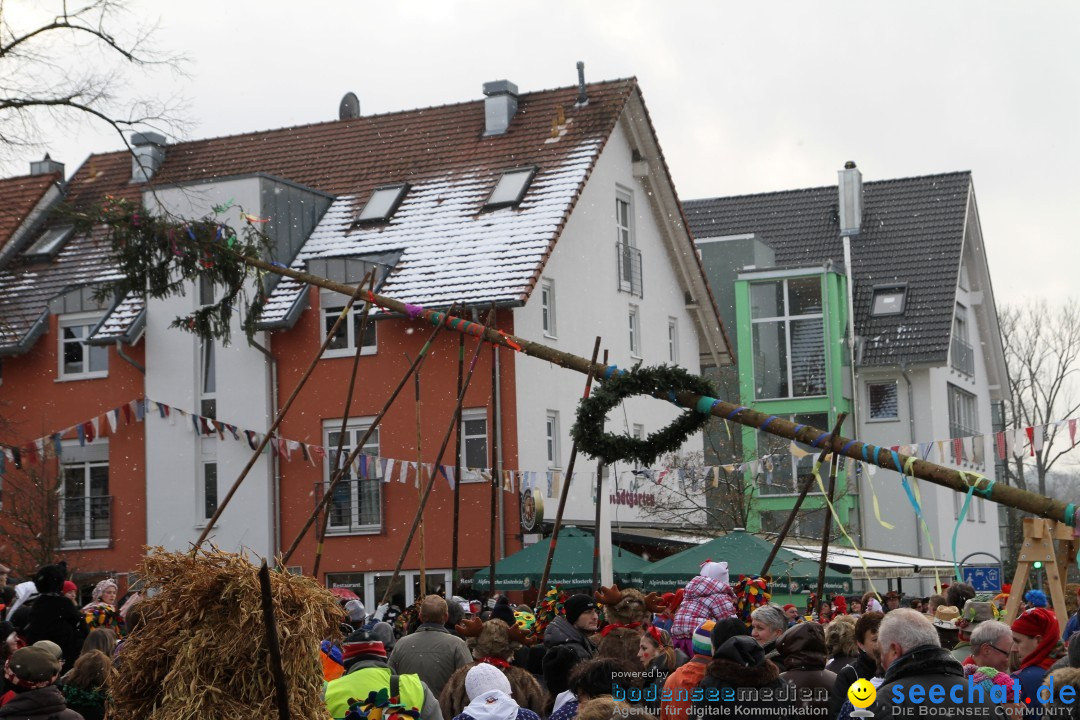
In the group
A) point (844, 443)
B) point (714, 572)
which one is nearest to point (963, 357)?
point (844, 443)

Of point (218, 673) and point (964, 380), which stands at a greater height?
point (964, 380)

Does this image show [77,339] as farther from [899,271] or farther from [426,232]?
[899,271]

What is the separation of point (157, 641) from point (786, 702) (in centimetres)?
268

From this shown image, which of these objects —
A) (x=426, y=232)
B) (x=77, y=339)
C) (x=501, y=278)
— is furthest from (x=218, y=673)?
(x=77, y=339)

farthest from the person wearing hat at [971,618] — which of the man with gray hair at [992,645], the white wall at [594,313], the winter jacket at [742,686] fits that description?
the white wall at [594,313]

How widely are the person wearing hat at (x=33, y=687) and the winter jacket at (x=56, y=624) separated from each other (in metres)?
4.51

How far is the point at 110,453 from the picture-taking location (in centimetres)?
2950

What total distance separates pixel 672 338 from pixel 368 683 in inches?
1073

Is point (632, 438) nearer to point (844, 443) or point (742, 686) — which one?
point (844, 443)

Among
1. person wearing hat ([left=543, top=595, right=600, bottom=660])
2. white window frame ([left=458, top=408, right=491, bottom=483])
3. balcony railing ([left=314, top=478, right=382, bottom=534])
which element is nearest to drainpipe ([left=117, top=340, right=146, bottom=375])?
balcony railing ([left=314, top=478, right=382, bottom=534])

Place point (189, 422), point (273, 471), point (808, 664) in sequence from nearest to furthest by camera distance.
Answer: point (808, 664), point (273, 471), point (189, 422)

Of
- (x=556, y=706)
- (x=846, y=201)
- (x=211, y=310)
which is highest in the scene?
(x=846, y=201)

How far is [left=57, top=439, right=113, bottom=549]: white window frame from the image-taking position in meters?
29.0

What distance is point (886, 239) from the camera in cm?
4116
